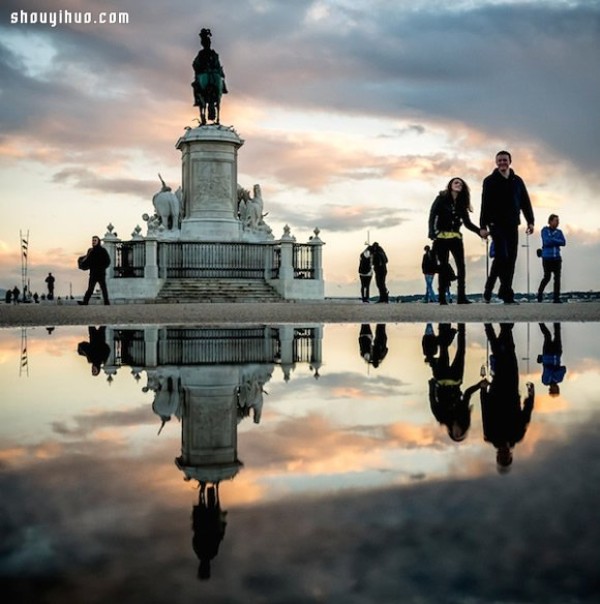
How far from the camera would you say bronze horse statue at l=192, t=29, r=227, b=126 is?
138 ft

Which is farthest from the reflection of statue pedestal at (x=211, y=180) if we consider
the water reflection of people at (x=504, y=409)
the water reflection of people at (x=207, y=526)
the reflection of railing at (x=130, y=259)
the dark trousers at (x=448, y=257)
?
the water reflection of people at (x=207, y=526)

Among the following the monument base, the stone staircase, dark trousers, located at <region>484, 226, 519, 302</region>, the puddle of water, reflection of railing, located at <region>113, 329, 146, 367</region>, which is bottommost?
the puddle of water

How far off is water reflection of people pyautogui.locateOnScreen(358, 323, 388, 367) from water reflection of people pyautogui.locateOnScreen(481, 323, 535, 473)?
0.84m

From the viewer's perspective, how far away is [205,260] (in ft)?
124

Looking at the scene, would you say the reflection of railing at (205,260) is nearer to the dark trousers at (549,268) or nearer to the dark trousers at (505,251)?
the dark trousers at (549,268)

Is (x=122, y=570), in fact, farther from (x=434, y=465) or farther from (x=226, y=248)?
(x=226, y=248)

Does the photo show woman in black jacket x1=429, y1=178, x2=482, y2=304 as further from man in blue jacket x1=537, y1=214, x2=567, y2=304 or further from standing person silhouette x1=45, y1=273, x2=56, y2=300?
standing person silhouette x1=45, y1=273, x2=56, y2=300

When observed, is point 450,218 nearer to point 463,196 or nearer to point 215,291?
point 463,196

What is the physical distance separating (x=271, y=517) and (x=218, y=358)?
4431mm

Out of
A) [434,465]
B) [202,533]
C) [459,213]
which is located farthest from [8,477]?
[459,213]

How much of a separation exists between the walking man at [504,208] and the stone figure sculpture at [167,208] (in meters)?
26.2

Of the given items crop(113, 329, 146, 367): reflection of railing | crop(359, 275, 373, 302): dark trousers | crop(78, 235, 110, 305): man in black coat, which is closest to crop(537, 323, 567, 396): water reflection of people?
crop(113, 329, 146, 367): reflection of railing

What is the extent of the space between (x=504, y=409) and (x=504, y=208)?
38.6ft

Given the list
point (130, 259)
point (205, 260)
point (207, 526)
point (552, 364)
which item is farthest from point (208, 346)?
point (130, 259)
